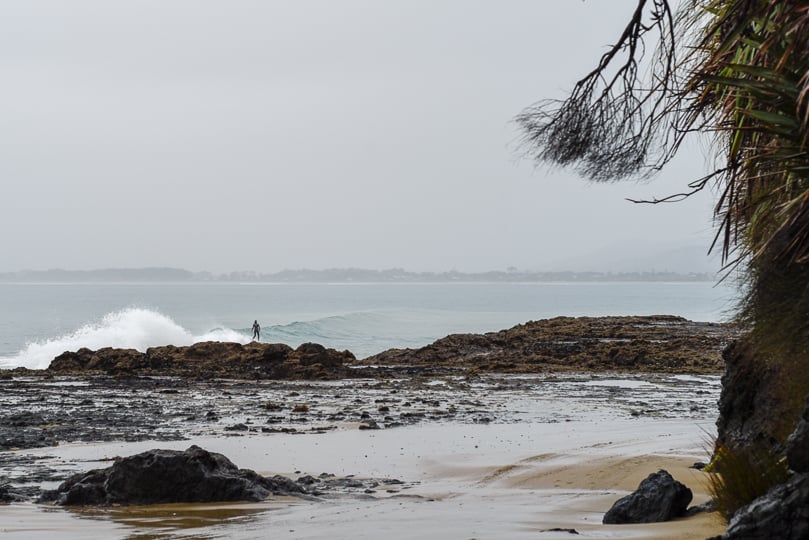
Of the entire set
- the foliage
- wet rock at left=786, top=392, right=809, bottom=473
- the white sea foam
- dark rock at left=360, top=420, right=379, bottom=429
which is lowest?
the white sea foam

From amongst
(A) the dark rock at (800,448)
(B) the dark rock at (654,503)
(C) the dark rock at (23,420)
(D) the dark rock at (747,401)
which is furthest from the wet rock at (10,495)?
(A) the dark rock at (800,448)

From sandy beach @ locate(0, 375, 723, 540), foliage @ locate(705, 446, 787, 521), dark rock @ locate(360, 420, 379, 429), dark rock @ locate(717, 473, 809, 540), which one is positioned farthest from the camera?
dark rock @ locate(360, 420, 379, 429)

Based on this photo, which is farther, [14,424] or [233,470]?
Result: [14,424]

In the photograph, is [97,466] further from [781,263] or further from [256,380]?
[256,380]

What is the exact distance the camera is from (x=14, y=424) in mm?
14055

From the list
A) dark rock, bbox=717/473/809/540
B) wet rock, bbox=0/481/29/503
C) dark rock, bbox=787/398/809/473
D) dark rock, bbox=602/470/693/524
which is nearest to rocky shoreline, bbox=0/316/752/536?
wet rock, bbox=0/481/29/503

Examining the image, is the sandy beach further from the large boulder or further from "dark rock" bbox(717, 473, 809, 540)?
"dark rock" bbox(717, 473, 809, 540)

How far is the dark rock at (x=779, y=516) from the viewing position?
13.7 feet

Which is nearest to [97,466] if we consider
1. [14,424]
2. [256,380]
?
[14,424]

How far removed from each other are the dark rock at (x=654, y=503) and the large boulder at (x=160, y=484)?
3.07 metres

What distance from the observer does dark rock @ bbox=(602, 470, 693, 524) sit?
614cm

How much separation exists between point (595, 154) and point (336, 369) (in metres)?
18.3

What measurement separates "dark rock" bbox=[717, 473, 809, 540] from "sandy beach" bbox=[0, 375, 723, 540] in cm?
97

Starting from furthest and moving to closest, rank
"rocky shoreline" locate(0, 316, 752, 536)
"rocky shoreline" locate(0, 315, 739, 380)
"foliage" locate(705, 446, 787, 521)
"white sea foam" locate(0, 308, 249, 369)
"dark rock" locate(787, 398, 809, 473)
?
"white sea foam" locate(0, 308, 249, 369) < "rocky shoreline" locate(0, 315, 739, 380) < "rocky shoreline" locate(0, 316, 752, 536) < "foliage" locate(705, 446, 787, 521) < "dark rock" locate(787, 398, 809, 473)
